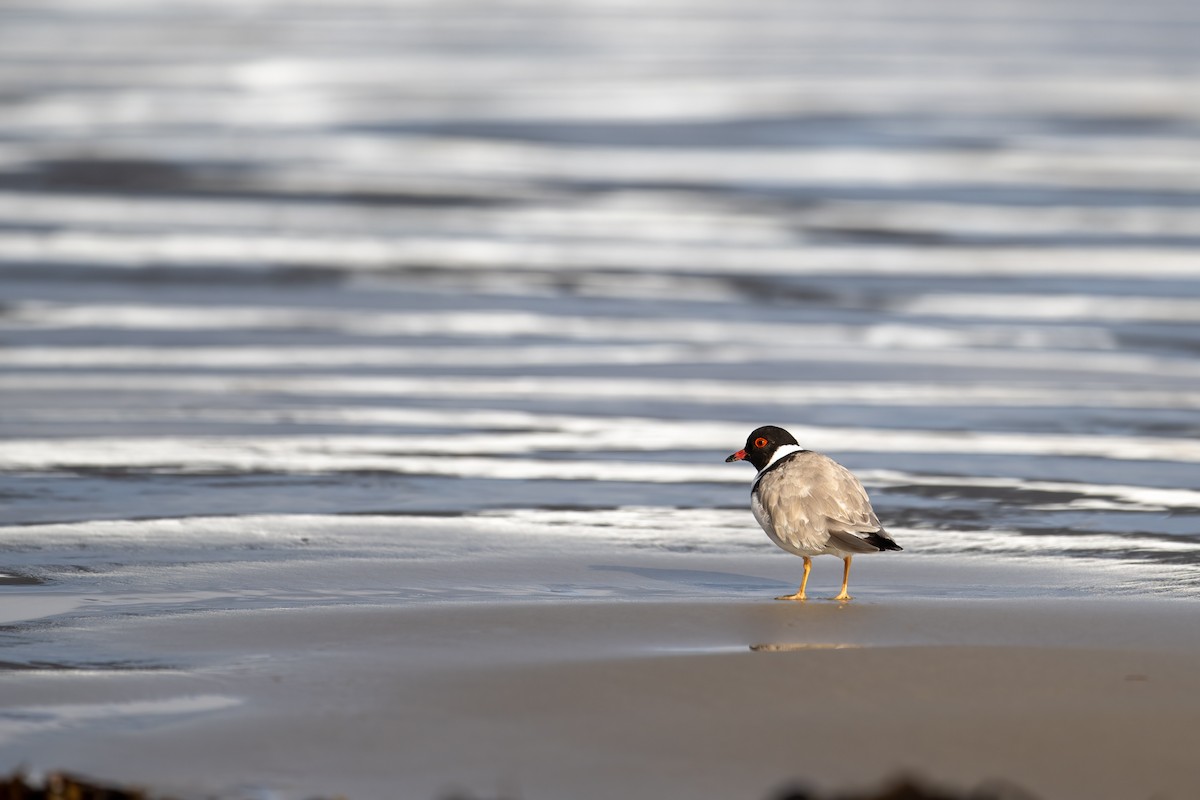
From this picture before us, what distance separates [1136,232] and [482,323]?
5590mm

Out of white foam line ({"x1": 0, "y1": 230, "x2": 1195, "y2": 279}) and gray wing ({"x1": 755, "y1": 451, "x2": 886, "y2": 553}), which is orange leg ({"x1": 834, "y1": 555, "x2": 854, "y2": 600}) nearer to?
gray wing ({"x1": 755, "y1": 451, "x2": 886, "y2": 553})

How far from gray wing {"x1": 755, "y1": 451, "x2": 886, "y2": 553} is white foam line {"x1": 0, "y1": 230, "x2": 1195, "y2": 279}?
6.77 metres

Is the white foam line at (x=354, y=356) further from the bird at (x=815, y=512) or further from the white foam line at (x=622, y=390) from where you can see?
the bird at (x=815, y=512)

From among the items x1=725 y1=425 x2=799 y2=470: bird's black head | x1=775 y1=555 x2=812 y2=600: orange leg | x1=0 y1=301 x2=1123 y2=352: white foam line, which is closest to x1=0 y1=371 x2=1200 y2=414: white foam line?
x1=0 y1=301 x2=1123 y2=352: white foam line

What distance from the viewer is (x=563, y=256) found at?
14.1 meters

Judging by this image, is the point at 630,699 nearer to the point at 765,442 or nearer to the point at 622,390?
the point at 765,442

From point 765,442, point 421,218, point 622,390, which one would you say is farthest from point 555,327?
point 765,442

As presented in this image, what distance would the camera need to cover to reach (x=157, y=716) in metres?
5.39

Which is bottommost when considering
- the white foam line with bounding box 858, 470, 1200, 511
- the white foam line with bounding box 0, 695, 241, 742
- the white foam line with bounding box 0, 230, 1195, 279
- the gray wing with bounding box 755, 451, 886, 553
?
the white foam line with bounding box 0, 695, 241, 742

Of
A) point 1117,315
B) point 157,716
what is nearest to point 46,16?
point 1117,315

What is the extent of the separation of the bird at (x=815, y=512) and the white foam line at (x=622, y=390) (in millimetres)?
3344

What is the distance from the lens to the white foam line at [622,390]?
10648mm

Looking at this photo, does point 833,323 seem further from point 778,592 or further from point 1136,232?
point 778,592

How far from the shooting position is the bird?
275 inches
